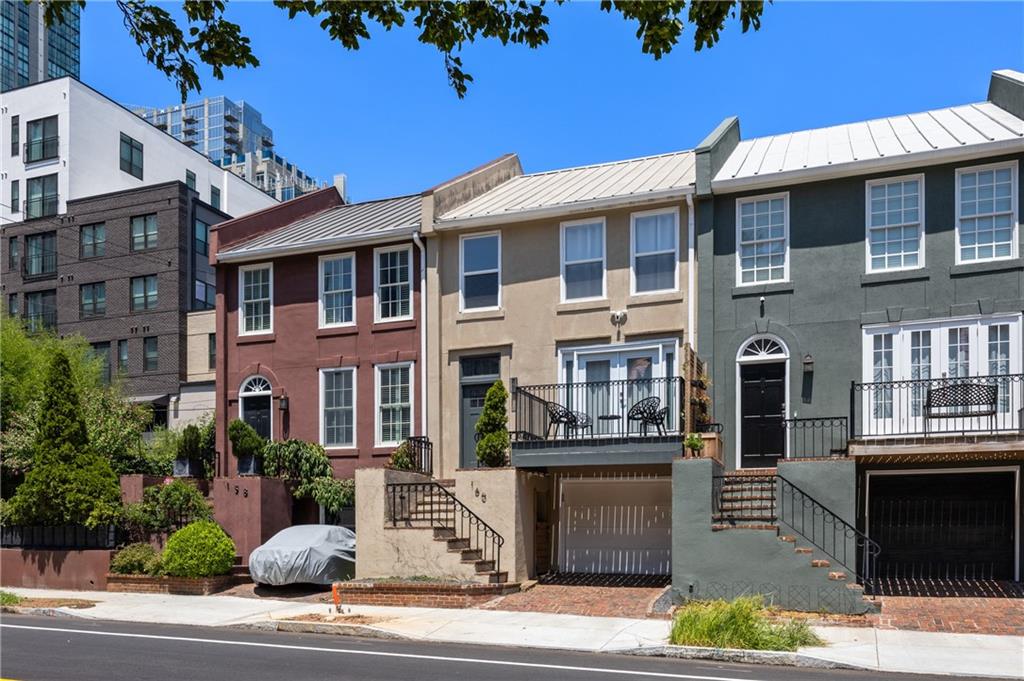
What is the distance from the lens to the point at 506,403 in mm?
21625

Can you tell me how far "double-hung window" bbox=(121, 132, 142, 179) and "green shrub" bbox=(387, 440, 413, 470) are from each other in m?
31.8

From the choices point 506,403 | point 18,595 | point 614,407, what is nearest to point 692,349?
point 614,407

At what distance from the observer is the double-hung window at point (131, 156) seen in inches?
1912

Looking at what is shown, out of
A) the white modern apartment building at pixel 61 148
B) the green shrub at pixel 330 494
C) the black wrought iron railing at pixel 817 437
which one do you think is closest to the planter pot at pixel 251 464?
the green shrub at pixel 330 494

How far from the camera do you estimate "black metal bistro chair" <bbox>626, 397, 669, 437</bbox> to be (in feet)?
64.0

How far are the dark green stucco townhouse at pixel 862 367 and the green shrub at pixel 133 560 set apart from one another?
10.6m

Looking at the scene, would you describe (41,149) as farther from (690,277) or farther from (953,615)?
(953,615)

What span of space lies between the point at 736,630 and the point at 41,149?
1616 inches

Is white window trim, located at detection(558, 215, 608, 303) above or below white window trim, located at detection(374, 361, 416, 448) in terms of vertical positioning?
above

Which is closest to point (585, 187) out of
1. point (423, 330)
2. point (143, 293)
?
point (423, 330)

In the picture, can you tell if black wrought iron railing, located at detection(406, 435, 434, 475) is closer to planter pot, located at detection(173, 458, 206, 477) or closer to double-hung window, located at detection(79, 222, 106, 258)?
planter pot, located at detection(173, 458, 206, 477)

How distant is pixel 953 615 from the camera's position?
53.1 ft

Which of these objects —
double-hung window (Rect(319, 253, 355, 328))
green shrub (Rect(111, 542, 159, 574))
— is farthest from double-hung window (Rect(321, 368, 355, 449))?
green shrub (Rect(111, 542, 159, 574))

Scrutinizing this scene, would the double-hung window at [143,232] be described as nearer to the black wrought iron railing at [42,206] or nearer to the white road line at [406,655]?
the black wrought iron railing at [42,206]
